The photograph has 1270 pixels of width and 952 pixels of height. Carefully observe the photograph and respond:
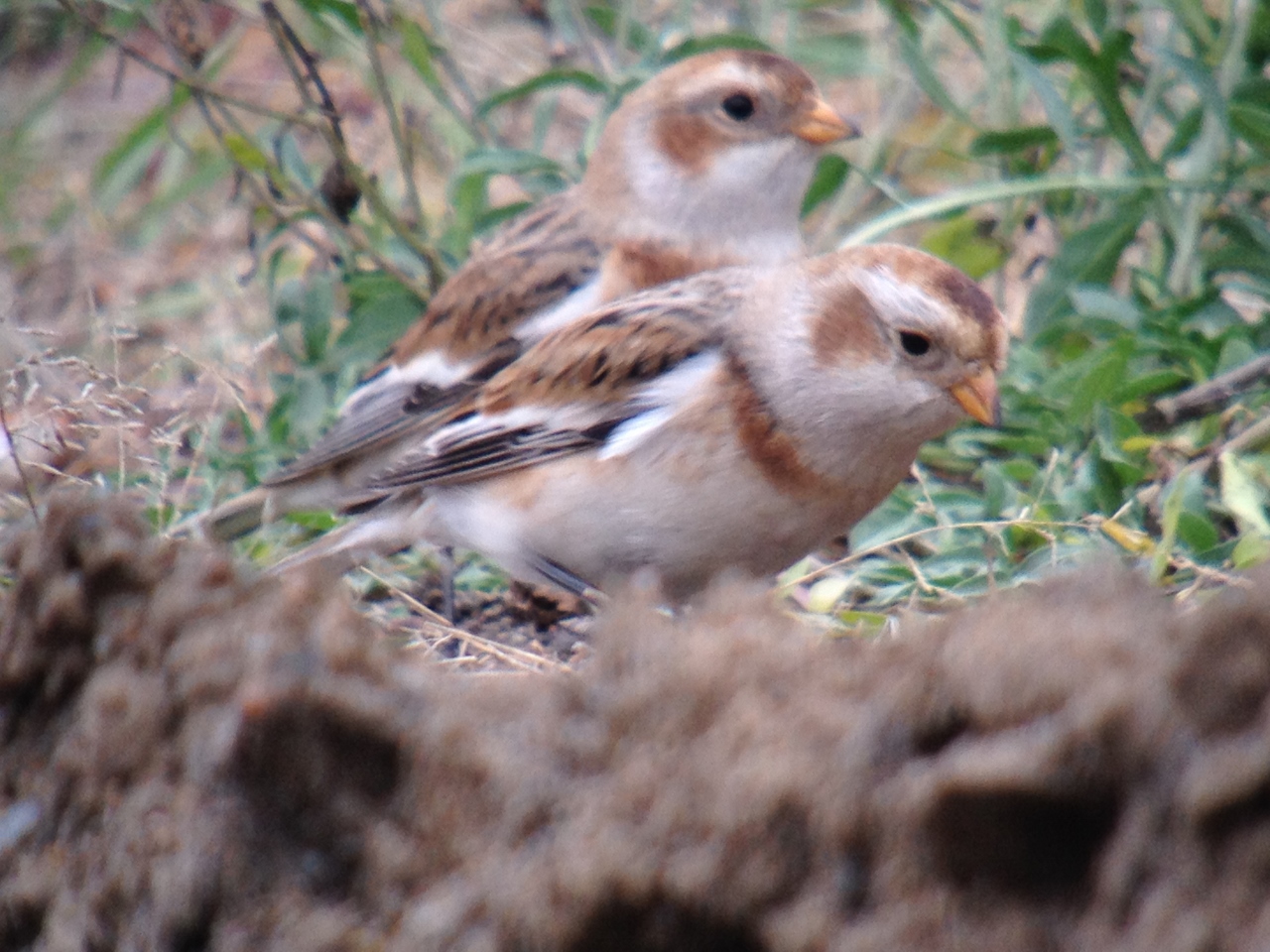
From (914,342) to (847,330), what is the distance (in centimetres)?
16

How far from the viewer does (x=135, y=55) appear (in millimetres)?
4012

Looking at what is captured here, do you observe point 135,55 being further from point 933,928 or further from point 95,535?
point 933,928

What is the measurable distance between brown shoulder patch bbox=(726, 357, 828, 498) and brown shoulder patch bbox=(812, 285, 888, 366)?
17 cm

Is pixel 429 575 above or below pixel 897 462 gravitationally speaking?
below

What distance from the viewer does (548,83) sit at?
4.27 metres

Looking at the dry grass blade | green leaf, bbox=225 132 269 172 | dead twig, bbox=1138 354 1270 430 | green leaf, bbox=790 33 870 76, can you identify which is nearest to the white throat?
green leaf, bbox=790 33 870 76

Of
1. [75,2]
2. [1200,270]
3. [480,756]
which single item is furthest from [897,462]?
[75,2]

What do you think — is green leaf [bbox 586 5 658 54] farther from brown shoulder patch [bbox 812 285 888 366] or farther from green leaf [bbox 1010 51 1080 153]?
brown shoulder patch [bbox 812 285 888 366]

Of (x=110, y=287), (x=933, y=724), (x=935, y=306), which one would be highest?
(x=933, y=724)

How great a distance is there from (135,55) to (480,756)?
2.91m

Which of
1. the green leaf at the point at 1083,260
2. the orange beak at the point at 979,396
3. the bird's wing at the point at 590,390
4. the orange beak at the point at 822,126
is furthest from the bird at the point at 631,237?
the orange beak at the point at 979,396

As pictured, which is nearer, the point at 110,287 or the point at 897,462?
the point at 897,462

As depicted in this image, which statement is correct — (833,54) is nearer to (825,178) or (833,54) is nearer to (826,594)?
(825,178)

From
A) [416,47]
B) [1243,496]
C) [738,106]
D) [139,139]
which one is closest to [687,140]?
[738,106]
